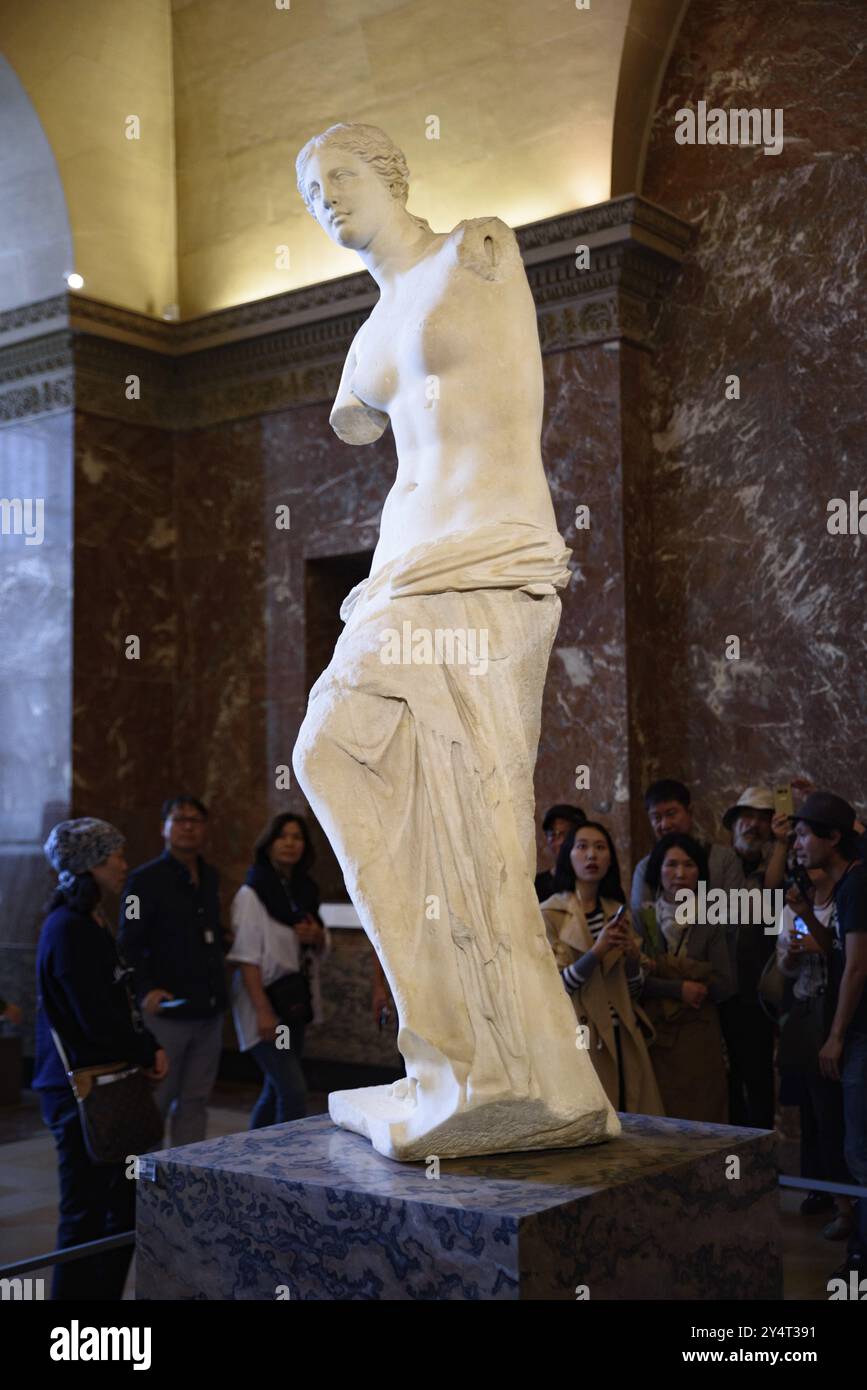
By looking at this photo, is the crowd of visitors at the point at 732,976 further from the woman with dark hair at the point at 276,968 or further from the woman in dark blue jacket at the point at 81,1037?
the woman in dark blue jacket at the point at 81,1037

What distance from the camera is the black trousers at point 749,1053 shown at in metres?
5.89

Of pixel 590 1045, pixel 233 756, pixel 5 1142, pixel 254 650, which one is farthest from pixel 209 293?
pixel 590 1045

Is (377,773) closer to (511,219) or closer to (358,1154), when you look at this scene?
(358,1154)

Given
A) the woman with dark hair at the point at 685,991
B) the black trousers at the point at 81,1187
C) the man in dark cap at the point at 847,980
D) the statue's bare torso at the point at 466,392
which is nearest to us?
the statue's bare torso at the point at 466,392

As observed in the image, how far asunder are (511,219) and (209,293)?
2522mm

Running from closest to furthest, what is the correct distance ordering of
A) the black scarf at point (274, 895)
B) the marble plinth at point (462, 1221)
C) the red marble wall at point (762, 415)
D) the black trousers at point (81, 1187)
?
1. the marble plinth at point (462, 1221)
2. the black trousers at point (81, 1187)
3. the black scarf at point (274, 895)
4. the red marble wall at point (762, 415)

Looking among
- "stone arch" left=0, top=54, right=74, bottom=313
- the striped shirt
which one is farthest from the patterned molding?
the striped shirt

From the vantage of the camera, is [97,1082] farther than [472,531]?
Yes

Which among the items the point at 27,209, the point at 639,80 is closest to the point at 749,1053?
the point at 639,80

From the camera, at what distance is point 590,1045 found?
16.5 feet

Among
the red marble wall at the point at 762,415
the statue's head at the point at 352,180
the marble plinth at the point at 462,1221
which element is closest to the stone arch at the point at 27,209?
the red marble wall at the point at 762,415

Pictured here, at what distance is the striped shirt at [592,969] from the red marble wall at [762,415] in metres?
2.19

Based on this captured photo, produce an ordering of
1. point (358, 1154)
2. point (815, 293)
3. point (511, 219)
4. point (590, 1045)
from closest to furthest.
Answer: point (358, 1154), point (590, 1045), point (815, 293), point (511, 219)

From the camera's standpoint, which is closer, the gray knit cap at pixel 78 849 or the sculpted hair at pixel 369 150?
the sculpted hair at pixel 369 150
